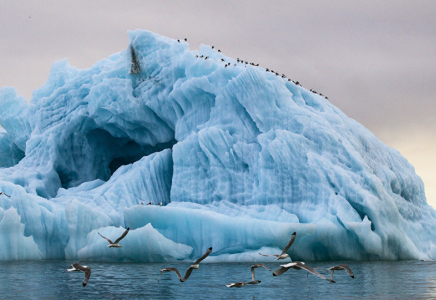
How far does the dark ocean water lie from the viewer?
12.5m

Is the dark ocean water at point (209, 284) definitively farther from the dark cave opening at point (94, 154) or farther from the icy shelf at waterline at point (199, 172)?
the dark cave opening at point (94, 154)

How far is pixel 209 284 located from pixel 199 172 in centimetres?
1120

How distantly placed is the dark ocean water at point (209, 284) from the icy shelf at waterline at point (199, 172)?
2.03m

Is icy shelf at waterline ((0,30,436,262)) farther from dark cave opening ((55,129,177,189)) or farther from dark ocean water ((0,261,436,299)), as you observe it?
dark ocean water ((0,261,436,299))

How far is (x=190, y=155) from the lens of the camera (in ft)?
83.2

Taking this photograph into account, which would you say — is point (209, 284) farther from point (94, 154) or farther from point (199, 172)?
point (94, 154)

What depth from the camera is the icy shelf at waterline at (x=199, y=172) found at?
2138 centimetres

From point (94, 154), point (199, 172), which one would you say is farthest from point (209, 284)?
point (94, 154)

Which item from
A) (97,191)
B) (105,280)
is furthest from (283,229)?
(97,191)

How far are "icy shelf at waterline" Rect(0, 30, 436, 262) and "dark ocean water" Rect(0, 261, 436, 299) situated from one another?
79.9 inches

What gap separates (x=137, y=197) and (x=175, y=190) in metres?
2.17

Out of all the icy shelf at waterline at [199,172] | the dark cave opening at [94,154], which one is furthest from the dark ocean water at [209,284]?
the dark cave opening at [94,154]

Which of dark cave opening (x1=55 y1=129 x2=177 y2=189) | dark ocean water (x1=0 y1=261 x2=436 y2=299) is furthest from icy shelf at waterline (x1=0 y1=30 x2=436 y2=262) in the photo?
dark ocean water (x1=0 y1=261 x2=436 y2=299)

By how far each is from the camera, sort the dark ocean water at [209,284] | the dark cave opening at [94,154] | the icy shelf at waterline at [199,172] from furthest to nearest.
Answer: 1. the dark cave opening at [94,154]
2. the icy shelf at waterline at [199,172]
3. the dark ocean water at [209,284]
